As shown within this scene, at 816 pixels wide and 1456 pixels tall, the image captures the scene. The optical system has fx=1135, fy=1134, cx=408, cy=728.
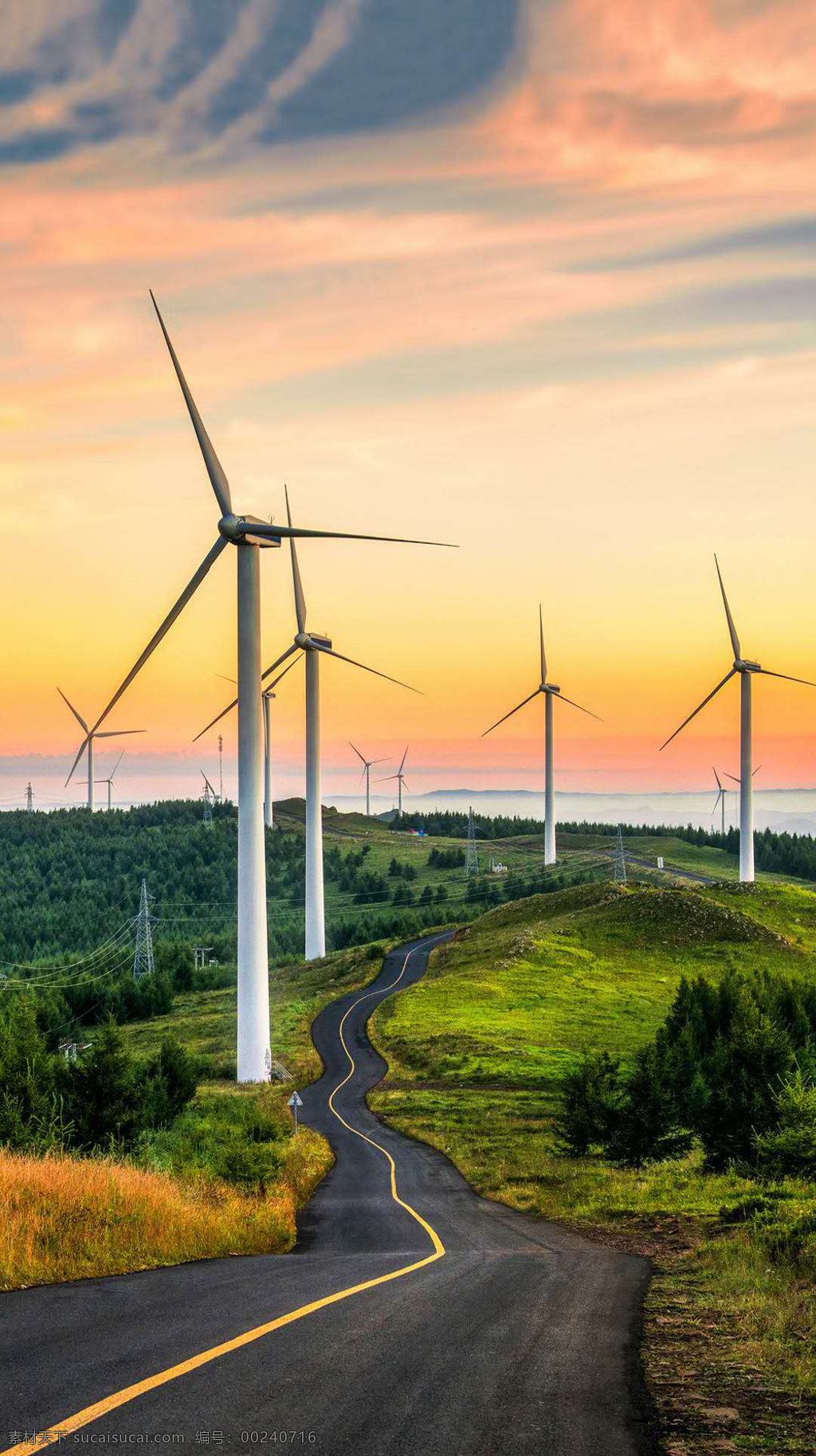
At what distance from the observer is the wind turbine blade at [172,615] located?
199ft

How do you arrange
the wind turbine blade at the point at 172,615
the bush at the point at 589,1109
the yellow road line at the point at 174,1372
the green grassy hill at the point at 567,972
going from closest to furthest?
1. the yellow road line at the point at 174,1372
2. the bush at the point at 589,1109
3. the wind turbine blade at the point at 172,615
4. the green grassy hill at the point at 567,972

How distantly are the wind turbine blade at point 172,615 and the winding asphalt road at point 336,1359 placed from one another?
4197cm

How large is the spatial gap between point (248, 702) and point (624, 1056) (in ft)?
123

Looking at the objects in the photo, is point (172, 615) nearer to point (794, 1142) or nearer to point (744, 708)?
point (794, 1142)

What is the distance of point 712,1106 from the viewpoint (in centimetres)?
4500

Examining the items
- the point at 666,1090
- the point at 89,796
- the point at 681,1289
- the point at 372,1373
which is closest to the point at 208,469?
the point at 666,1090

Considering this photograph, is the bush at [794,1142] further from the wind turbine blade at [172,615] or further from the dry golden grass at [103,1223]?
the wind turbine blade at [172,615]

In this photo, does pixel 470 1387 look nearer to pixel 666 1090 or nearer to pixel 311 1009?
pixel 666 1090

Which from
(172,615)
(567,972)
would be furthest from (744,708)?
(172,615)

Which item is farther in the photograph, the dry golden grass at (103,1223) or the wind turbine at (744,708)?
the wind turbine at (744,708)

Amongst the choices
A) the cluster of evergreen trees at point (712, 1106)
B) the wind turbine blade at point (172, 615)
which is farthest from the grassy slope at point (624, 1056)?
the wind turbine blade at point (172, 615)

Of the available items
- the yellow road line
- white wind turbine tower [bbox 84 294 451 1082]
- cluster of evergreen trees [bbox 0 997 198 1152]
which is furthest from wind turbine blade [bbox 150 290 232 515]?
the yellow road line

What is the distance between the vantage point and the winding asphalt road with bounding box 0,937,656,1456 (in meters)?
10.3

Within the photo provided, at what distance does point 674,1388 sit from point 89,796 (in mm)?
190405
